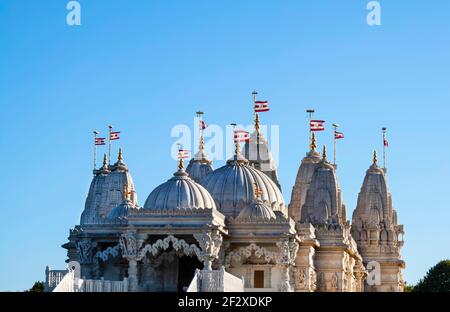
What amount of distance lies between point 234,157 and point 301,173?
33.5 feet

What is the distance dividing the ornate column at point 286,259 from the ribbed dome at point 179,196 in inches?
A: 151

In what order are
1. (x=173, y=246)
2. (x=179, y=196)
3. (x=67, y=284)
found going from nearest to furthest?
(x=67, y=284) → (x=173, y=246) → (x=179, y=196)

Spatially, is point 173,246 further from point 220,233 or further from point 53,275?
point 53,275

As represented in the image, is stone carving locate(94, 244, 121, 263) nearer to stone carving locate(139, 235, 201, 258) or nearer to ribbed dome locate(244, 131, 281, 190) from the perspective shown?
stone carving locate(139, 235, 201, 258)

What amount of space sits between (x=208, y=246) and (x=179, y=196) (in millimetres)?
3158

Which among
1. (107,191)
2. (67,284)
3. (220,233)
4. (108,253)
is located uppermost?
(107,191)

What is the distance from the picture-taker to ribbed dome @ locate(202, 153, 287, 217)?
56.0 m

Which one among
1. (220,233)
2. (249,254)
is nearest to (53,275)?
(220,233)

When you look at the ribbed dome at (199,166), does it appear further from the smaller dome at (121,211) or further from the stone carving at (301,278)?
the stone carving at (301,278)

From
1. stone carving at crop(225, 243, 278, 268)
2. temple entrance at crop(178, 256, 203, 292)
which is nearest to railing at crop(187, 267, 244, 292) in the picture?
stone carving at crop(225, 243, 278, 268)

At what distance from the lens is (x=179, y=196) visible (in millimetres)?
51188
